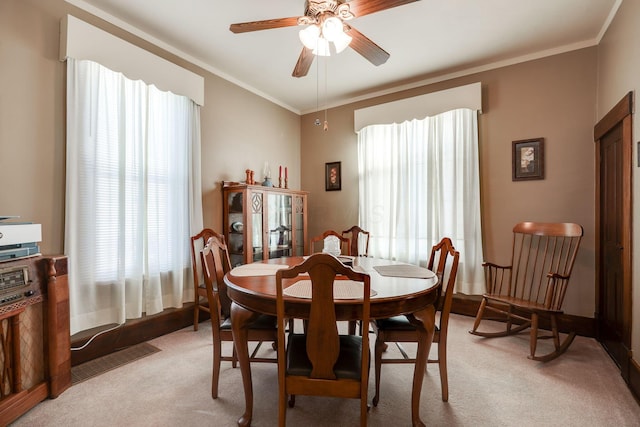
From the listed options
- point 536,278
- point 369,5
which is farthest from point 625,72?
point 369,5

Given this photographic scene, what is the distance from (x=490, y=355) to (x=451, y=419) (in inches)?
39.6

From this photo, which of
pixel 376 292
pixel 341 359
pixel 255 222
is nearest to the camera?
pixel 341 359

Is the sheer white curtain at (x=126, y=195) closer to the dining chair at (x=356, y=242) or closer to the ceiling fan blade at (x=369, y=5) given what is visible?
the dining chair at (x=356, y=242)

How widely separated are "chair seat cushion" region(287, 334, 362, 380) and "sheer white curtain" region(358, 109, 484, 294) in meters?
2.21

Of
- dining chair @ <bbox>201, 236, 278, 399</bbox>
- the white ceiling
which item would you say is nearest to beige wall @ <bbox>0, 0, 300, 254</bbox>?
the white ceiling

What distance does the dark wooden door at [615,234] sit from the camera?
2.07 m

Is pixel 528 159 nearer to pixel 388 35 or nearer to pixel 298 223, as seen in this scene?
pixel 388 35

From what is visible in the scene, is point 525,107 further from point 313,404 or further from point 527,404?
point 313,404

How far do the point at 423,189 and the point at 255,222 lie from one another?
2055 mm

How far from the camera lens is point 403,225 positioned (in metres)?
3.73

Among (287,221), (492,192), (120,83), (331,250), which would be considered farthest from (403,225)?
(120,83)

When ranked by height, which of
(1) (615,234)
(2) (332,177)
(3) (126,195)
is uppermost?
(2) (332,177)

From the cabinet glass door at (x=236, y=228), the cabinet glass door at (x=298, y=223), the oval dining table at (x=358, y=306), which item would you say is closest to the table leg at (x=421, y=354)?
the oval dining table at (x=358, y=306)

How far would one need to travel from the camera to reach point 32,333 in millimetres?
1786
